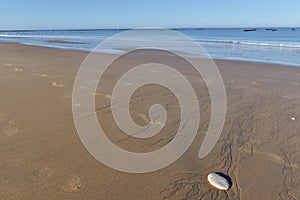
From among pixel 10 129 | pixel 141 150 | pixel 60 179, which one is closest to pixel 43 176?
pixel 60 179

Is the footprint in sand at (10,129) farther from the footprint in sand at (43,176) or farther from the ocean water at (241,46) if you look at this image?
the ocean water at (241,46)

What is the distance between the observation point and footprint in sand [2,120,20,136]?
358 cm

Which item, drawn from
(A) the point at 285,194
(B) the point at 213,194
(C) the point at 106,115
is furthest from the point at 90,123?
(A) the point at 285,194

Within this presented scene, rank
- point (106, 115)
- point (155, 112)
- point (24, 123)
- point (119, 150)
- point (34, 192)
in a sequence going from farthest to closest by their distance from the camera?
1. point (155, 112)
2. point (106, 115)
3. point (24, 123)
4. point (119, 150)
5. point (34, 192)

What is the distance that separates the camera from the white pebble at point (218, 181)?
2.58 metres

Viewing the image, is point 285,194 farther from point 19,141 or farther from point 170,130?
point 19,141

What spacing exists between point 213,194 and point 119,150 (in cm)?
138

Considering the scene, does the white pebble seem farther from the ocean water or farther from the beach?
the ocean water

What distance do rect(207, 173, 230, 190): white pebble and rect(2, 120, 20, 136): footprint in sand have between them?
2904 millimetres

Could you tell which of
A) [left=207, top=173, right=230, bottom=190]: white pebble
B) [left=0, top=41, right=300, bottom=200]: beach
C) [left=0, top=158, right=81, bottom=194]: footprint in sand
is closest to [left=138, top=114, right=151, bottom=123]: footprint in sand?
[left=0, top=41, right=300, bottom=200]: beach

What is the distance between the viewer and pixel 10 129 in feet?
12.2

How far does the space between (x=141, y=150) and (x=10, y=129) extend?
2120 millimetres

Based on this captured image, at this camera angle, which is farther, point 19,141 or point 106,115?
point 106,115

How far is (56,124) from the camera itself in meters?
4.01
